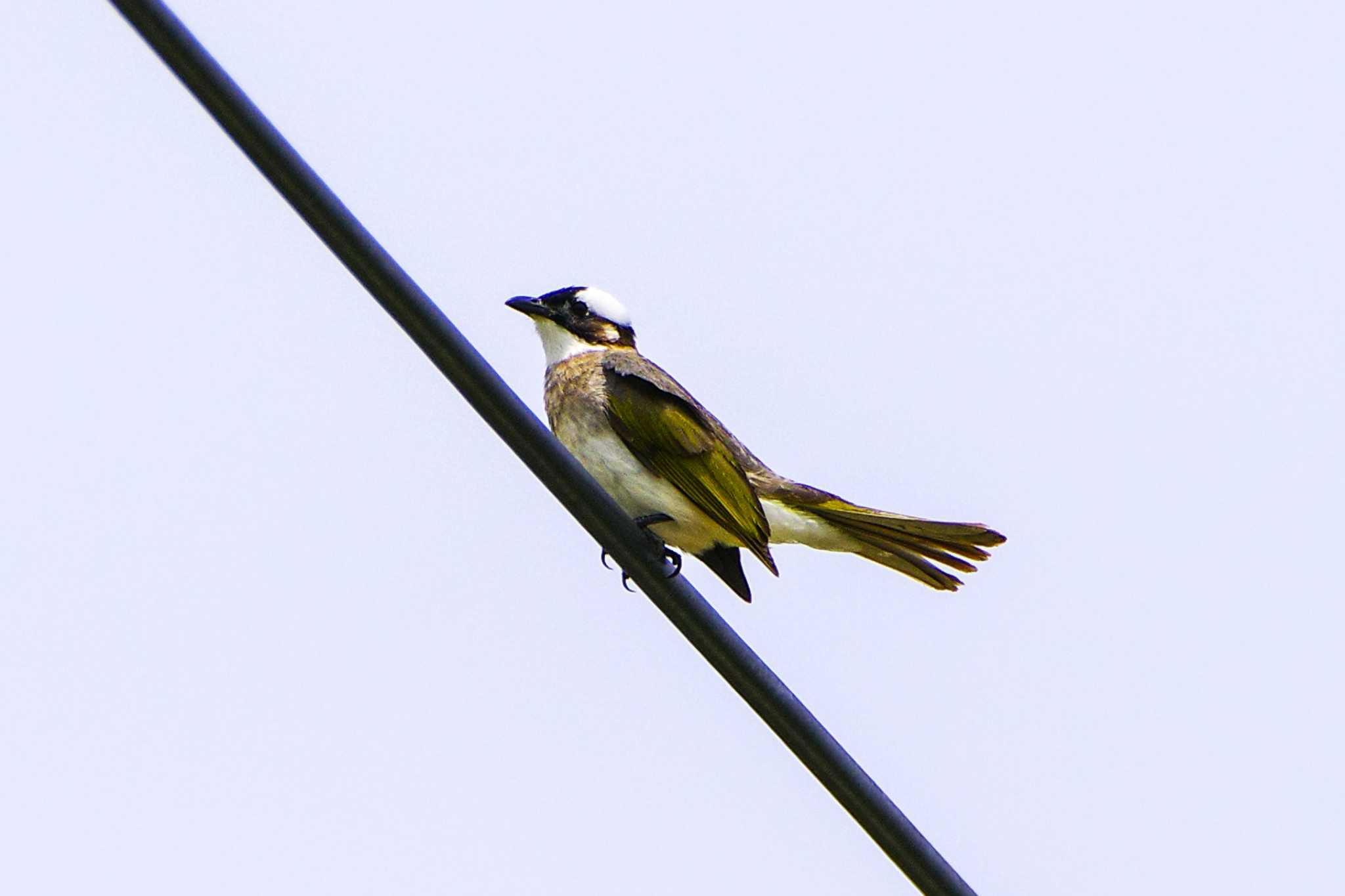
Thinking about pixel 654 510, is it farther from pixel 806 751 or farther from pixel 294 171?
pixel 294 171

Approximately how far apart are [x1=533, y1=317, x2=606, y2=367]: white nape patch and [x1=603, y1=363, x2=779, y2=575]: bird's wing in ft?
2.47

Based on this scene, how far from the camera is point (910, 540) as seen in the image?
744 centimetres

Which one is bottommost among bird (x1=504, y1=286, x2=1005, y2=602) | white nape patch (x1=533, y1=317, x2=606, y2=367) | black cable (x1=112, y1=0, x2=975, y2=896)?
black cable (x1=112, y1=0, x2=975, y2=896)

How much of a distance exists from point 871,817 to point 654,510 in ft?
9.44

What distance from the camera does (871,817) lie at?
4012 millimetres

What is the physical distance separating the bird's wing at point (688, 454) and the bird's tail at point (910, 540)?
1.83ft

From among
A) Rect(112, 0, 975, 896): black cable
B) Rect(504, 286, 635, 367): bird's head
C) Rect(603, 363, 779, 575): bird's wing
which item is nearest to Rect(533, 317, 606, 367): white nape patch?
Rect(504, 286, 635, 367): bird's head

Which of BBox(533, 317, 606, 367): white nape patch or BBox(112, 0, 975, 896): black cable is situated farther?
BBox(533, 317, 606, 367): white nape patch

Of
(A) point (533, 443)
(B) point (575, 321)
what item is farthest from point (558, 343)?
(A) point (533, 443)

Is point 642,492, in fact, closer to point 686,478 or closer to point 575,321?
point 686,478

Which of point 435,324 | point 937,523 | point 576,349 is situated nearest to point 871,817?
point 435,324

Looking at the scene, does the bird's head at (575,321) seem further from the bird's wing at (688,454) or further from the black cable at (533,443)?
the black cable at (533,443)

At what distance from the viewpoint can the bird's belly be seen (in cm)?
674

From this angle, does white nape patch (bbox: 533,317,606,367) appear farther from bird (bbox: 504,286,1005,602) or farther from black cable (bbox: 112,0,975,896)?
black cable (bbox: 112,0,975,896)
